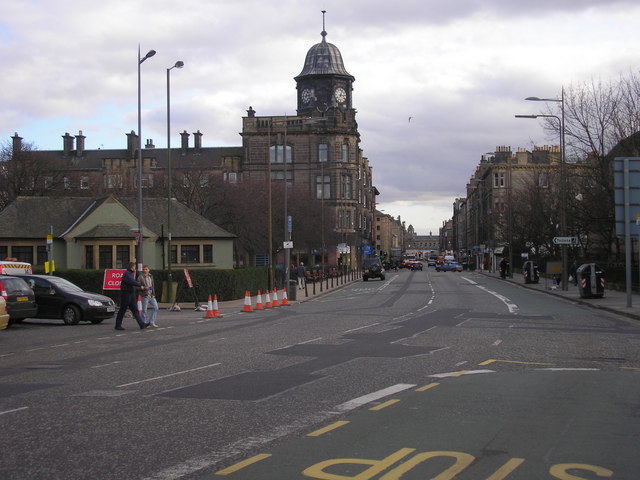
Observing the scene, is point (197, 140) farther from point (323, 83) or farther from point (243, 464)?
point (243, 464)

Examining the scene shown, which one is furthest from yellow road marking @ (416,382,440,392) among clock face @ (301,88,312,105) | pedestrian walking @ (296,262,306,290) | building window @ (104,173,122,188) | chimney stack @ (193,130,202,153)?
chimney stack @ (193,130,202,153)

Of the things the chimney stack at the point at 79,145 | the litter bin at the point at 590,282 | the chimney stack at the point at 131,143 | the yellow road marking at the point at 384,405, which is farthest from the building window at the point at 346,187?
the yellow road marking at the point at 384,405

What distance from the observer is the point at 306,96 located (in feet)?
308

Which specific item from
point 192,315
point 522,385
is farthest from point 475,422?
point 192,315

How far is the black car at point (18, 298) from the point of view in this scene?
2117cm

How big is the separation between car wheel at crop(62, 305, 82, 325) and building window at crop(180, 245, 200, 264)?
71.8 feet

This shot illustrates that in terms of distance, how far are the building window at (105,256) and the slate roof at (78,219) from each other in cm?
93

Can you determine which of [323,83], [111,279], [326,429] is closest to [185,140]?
[323,83]

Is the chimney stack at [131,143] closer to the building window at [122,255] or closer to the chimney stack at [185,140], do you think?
the chimney stack at [185,140]

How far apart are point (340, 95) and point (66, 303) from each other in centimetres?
7373

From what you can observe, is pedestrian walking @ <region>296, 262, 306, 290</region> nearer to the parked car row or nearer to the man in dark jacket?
the parked car row

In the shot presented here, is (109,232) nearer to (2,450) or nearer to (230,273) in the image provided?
(230,273)

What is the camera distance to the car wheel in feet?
77.2

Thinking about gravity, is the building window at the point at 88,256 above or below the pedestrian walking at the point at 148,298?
above
